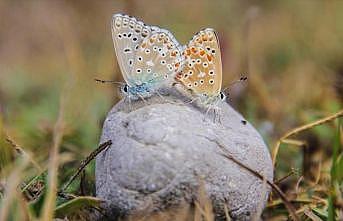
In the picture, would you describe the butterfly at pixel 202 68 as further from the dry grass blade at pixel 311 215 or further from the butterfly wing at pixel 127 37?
the dry grass blade at pixel 311 215


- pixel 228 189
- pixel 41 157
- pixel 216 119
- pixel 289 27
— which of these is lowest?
pixel 41 157

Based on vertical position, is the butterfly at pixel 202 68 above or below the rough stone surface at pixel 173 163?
above

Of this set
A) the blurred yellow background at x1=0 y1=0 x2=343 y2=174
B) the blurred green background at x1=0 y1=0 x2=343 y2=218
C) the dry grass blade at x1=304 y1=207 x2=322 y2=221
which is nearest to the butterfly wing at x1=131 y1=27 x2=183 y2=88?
the blurred green background at x1=0 y1=0 x2=343 y2=218

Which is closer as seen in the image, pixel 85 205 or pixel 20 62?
pixel 85 205

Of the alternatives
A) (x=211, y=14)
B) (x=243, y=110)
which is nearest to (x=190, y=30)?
(x=211, y=14)

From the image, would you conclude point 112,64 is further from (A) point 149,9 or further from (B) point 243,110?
(A) point 149,9

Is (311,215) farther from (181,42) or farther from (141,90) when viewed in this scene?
(181,42)

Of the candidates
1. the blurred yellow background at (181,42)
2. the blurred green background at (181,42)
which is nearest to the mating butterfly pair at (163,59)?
the blurred green background at (181,42)

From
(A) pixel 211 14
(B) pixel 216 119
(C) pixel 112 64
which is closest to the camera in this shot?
(B) pixel 216 119
